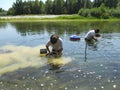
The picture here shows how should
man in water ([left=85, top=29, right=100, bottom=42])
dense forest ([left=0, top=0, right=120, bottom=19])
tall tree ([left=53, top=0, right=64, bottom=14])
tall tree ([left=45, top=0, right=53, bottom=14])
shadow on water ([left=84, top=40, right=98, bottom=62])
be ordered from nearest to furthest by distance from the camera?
shadow on water ([left=84, top=40, right=98, bottom=62]), man in water ([left=85, top=29, right=100, bottom=42]), dense forest ([left=0, top=0, right=120, bottom=19]), tall tree ([left=53, top=0, right=64, bottom=14]), tall tree ([left=45, top=0, right=53, bottom=14])

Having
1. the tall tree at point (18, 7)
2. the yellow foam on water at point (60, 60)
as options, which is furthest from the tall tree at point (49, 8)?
the yellow foam on water at point (60, 60)

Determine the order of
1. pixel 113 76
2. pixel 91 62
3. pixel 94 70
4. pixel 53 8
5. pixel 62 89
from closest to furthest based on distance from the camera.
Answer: pixel 62 89 → pixel 113 76 → pixel 94 70 → pixel 91 62 → pixel 53 8

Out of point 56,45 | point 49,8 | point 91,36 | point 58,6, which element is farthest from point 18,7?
point 56,45

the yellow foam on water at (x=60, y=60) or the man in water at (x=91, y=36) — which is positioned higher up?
the man in water at (x=91, y=36)

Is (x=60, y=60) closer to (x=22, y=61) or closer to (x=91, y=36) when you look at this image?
(x=22, y=61)

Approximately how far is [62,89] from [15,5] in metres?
148

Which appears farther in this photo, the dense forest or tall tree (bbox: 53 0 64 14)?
tall tree (bbox: 53 0 64 14)

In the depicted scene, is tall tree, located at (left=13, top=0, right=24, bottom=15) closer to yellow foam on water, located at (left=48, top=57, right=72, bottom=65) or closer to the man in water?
the man in water

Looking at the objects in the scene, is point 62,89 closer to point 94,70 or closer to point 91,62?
point 94,70

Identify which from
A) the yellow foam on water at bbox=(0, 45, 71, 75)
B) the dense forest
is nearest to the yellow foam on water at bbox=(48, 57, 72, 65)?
the yellow foam on water at bbox=(0, 45, 71, 75)

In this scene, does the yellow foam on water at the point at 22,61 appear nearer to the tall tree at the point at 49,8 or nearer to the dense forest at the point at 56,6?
the dense forest at the point at 56,6

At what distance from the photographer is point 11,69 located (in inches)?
680

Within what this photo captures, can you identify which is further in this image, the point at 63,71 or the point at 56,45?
the point at 56,45

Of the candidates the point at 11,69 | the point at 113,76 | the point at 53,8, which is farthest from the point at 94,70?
the point at 53,8
